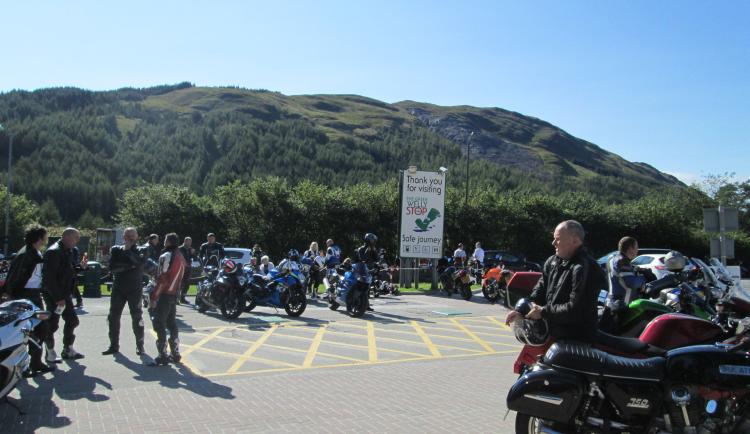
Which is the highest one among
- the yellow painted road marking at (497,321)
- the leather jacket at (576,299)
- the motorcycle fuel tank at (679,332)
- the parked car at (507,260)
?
the leather jacket at (576,299)

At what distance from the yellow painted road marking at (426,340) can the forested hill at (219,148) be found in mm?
55513

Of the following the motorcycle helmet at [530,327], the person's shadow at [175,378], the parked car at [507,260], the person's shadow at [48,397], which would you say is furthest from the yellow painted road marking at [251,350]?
the parked car at [507,260]

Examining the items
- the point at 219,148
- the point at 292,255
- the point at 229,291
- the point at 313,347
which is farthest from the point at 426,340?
the point at 219,148

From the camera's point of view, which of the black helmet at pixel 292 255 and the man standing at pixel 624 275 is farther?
the black helmet at pixel 292 255

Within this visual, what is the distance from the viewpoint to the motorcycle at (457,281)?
1936 cm

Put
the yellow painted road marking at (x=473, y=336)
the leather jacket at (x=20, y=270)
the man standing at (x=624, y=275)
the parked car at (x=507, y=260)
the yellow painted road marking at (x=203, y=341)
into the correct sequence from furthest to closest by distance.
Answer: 1. the parked car at (x=507, y=260)
2. the yellow painted road marking at (x=473, y=336)
3. the yellow painted road marking at (x=203, y=341)
4. the man standing at (x=624, y=275)
5. the leather jacket at (x=20, y=270)

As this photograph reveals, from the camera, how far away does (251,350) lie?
368 inches

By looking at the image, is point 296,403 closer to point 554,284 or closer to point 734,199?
point 554,284

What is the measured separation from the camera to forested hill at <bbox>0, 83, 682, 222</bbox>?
98625mm

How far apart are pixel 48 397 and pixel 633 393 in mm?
5628

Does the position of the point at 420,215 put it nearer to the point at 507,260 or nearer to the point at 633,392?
the point at 507,260

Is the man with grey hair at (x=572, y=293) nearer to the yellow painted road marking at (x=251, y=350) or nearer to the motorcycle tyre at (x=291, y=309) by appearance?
the yellow painted road marking at (x=251, y=350)

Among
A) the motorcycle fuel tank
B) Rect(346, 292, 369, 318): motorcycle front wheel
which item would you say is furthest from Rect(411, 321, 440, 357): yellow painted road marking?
the motorcycle fuel tank

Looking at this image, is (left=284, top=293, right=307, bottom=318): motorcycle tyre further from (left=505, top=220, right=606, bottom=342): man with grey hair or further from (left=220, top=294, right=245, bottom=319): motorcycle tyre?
(left=505, top=220, right=606, bottom=342): man with grey hair
